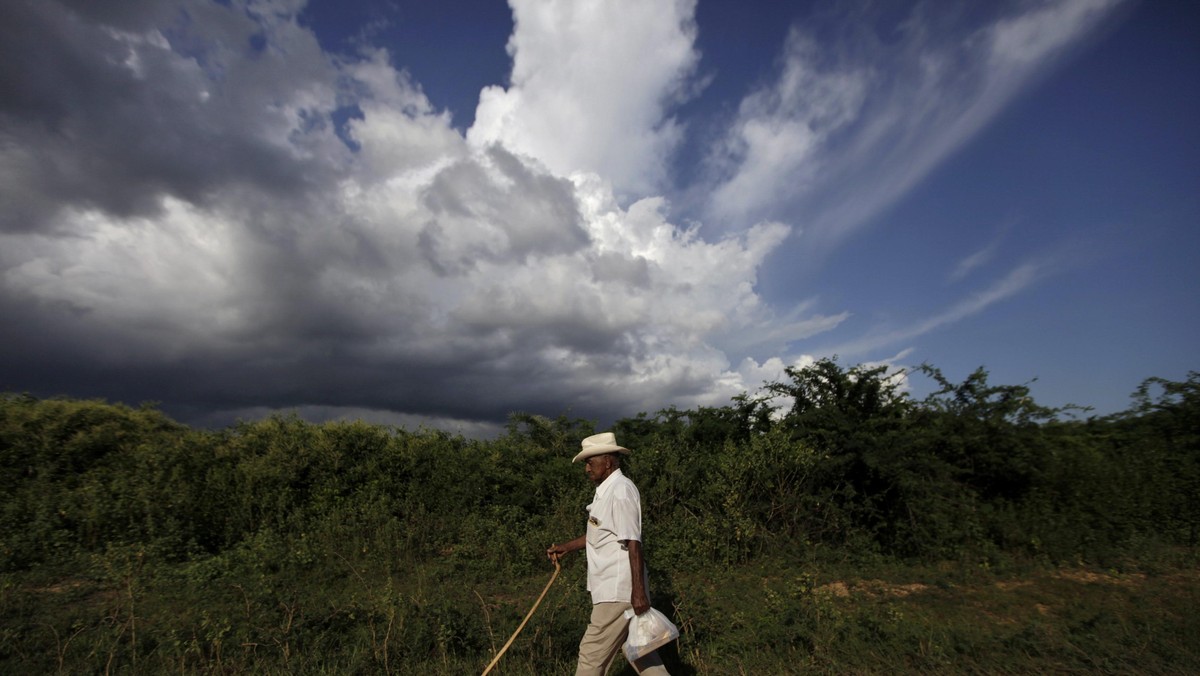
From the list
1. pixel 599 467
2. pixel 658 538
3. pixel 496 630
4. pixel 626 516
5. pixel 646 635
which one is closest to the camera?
pixel 646 635

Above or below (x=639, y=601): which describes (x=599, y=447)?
above

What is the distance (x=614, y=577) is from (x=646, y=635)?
0.39 m

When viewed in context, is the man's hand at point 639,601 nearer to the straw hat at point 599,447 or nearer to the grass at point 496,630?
the straw hat at point 599,447

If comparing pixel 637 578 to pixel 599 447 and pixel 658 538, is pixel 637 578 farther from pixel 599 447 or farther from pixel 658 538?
pixel 658 538

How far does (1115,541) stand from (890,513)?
168 inches

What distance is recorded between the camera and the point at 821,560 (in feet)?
31.8

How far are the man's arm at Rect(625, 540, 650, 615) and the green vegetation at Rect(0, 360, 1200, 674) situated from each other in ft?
5.89

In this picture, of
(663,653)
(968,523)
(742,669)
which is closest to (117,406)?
(663,653)

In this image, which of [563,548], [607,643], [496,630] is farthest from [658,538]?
[607,643]

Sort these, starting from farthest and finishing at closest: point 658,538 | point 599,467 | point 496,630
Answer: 1. point 658,538
2. point 496,630
3. point 599,467

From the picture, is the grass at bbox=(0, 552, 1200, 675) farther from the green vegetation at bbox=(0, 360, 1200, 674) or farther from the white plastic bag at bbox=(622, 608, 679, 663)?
the white plastic bag at bbox=(622, 608, 679, 663)

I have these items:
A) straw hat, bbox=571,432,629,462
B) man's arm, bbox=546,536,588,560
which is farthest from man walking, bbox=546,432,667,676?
man's arm, bbox=546,536,588,560

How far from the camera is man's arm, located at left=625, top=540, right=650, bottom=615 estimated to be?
3.64 m

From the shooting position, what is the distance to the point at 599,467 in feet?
13.2
